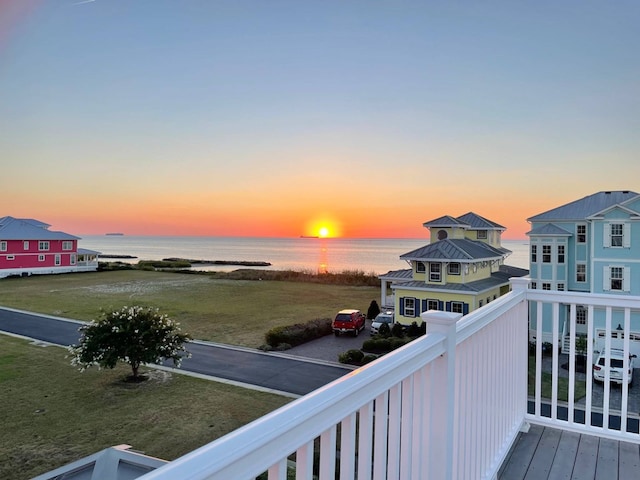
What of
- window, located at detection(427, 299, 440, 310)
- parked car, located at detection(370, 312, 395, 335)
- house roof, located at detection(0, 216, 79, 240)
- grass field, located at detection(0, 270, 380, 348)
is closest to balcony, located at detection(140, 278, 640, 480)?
grass field, located at detection(0, 270, 380, 348)

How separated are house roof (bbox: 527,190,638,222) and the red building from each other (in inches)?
1255

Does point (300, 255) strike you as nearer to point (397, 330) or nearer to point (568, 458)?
point (397, 330)

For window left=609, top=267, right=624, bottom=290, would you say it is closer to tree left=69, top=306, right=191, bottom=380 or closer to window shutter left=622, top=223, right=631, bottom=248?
window shutter left=622, top=223, right=631, bottom=248

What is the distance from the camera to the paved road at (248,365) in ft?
30.0

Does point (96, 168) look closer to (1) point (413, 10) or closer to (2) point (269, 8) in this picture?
(2) point (269, 8)

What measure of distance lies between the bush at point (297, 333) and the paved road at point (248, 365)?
0.91 metres

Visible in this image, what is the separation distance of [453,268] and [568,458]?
12775 millimetres

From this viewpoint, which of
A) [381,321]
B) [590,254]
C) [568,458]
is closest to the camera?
[568,458]

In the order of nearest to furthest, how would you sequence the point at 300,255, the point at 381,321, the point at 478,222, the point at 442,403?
the point at 442,403 → the point at 381,321 → the point at 478,222 → the point at 300,255

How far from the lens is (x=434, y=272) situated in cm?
1521

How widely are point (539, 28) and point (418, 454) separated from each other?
29.7ft

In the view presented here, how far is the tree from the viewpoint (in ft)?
27.7

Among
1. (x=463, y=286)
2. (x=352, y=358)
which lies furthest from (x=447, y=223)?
(x=352, y=358)

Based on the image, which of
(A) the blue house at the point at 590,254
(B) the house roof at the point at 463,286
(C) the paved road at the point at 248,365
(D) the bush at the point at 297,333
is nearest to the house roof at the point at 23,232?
(C) the paved road at the point at 248,365
